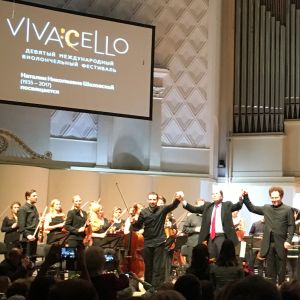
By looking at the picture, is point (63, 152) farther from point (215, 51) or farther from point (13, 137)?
point (215, 51)

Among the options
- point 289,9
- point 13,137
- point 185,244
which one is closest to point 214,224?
point 185,244

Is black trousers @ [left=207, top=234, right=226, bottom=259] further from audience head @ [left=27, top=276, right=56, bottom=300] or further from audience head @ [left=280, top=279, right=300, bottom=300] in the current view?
audience head @ [left=27, top=276, right=56, bottom=300]

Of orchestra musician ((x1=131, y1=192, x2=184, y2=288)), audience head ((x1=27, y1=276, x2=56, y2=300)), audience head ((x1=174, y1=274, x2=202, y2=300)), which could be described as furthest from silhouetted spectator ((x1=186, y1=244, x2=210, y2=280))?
orchestra musician ((x1=131, y1=192, x2=184, y2=288))

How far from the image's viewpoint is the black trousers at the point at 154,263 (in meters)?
7.91

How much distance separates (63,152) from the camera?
13422mm

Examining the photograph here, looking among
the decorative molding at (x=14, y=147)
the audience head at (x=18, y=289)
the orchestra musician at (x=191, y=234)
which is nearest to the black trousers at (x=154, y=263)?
the orchestra musician at (x=191, y=234)

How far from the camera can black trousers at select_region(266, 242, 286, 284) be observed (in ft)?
24.6

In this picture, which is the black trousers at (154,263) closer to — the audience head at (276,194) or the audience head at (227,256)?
the audience head at (276,194)

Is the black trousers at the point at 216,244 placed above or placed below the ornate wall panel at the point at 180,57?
below

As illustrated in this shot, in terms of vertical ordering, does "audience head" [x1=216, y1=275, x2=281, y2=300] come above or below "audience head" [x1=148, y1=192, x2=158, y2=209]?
below

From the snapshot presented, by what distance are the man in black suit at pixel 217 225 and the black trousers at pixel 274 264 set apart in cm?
44

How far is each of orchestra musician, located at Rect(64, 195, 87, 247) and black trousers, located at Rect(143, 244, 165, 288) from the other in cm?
135

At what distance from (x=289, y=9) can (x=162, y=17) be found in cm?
288

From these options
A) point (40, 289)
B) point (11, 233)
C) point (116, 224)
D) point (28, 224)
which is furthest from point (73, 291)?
point (116, 224)
